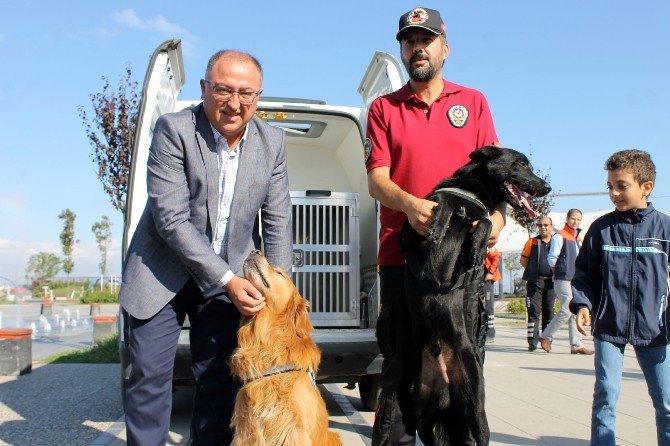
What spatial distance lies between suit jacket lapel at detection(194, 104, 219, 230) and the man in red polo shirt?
0.91 metres

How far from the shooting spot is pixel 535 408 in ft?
19.5

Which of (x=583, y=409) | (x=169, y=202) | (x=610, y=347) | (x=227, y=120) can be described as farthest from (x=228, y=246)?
(x=583, y=409)

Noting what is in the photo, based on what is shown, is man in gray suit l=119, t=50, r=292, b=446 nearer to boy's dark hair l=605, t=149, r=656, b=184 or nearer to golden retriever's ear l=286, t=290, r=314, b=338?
golden retriever's ear l=286, t=290, r=314, b=338

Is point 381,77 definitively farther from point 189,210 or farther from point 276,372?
point 276,372

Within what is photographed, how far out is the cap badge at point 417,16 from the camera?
3.44 metres

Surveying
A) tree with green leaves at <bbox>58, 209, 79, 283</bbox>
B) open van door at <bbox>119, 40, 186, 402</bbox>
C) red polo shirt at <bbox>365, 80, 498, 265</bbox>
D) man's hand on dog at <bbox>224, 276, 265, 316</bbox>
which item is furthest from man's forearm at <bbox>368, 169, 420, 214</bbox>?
tree with green leaves at <bbox>58, 209, 79, 283</bbox>

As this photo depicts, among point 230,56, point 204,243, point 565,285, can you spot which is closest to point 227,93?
point 230,56

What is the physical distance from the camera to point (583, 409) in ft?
19.2

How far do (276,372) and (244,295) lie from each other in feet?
1.39

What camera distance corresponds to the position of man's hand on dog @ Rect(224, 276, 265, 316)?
296 cm

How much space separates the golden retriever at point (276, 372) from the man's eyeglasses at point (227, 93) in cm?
76

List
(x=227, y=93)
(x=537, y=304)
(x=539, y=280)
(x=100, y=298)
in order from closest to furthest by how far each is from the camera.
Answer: (x=227, y=93) → (x=537, y=304) → (x=539, y=280) → (x=100, y=298)

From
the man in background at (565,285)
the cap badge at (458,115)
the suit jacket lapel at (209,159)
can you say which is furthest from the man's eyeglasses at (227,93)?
the man in background at (565,285)

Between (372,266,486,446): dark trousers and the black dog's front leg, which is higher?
the black dog's front leg
